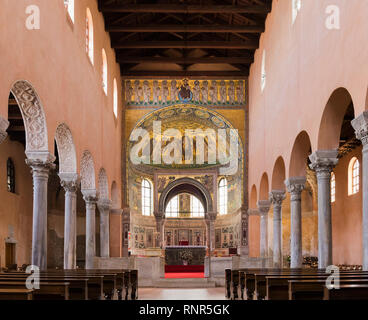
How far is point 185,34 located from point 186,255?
16.7 metres

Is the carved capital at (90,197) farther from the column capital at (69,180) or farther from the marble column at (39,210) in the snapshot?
the marble column at (39,210)

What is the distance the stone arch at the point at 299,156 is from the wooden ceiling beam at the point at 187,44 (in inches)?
412

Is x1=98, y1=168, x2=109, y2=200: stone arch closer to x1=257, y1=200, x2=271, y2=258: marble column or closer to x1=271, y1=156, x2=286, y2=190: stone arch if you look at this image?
x1=257, y1=200, x2=271, y2=258: marble column

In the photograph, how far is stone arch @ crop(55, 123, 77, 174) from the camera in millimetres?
18453

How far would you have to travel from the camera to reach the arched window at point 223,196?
127 ft

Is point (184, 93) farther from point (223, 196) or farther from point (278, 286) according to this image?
point (278, 286)

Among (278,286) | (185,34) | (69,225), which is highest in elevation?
(185,34)

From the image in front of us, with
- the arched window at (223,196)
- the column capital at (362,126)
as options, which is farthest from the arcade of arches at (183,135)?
the arched window at (223,196)

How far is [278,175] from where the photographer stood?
936 inches

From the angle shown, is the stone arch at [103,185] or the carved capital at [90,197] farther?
the stone arch at [103,185]

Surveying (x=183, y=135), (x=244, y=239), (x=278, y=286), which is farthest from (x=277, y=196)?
(x=183, y=135)

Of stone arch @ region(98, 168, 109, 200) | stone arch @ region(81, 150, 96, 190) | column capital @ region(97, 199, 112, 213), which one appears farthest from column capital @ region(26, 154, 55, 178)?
column capital @ region(97, 199, 112, 213)
